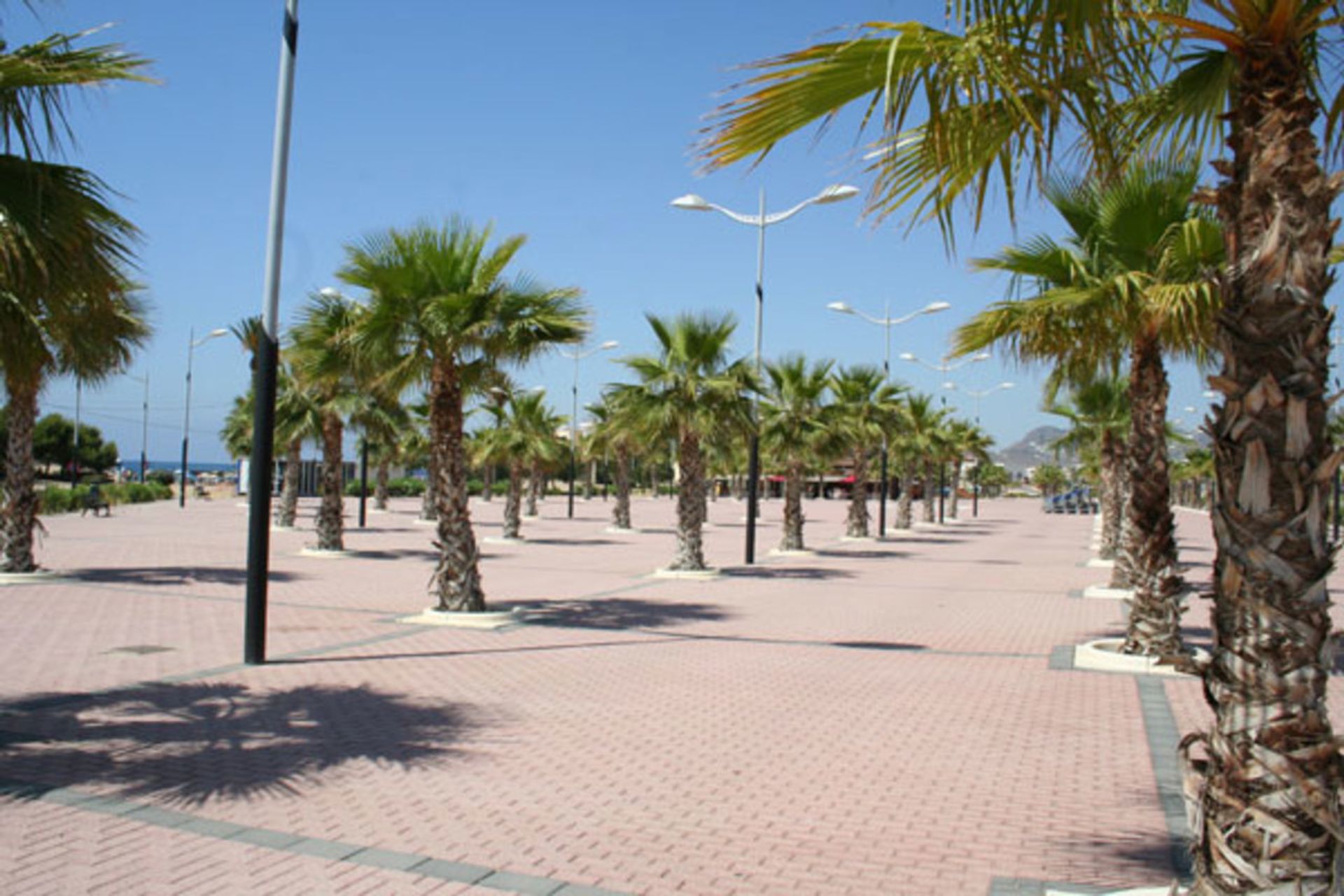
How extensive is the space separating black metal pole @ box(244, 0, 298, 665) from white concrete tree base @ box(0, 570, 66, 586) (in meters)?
7.97

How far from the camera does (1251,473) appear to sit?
3848mm

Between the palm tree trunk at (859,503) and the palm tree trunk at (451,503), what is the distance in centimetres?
2228

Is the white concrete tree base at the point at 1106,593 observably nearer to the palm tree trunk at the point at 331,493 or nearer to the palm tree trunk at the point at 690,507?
the palm tree trunk at the point at 690,507

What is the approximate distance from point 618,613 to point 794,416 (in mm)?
13508

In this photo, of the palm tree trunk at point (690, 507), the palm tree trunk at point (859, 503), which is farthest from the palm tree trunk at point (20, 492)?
the palm tree trunk at point (859, 503)

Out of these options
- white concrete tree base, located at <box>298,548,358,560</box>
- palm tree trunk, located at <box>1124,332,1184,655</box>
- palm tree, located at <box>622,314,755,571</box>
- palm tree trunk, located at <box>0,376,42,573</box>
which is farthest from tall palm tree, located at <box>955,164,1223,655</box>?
white concrete tree base, located at <box>298,548,358,560</box>

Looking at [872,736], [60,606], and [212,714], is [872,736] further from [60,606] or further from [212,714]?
[60,606]

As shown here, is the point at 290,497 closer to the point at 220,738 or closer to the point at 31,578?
the point at 31,578

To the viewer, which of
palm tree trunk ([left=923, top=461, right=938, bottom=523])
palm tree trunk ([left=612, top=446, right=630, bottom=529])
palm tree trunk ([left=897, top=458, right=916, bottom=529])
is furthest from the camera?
palm tree trunk ([left=923, top=461, right=938, bottom=523])

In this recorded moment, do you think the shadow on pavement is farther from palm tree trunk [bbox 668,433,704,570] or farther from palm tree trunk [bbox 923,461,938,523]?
palm tree trunk [bbox 923,461,938,523]

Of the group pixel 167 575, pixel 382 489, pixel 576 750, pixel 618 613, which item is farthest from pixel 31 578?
pixel 382 489

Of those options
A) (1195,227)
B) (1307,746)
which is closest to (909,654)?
(1195,227)

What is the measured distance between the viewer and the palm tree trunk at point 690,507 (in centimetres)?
2072

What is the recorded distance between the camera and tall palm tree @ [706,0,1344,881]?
12.4ft
